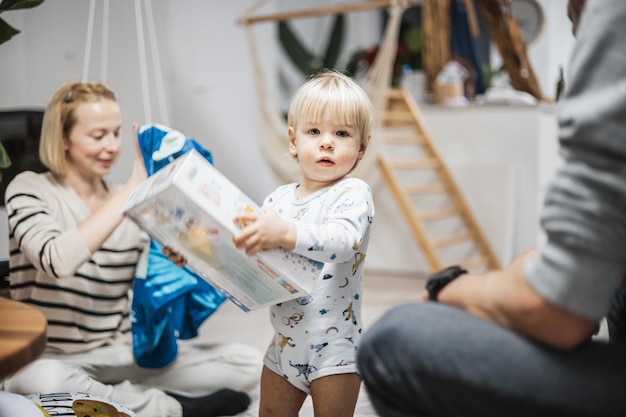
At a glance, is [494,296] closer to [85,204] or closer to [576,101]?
[576,101]

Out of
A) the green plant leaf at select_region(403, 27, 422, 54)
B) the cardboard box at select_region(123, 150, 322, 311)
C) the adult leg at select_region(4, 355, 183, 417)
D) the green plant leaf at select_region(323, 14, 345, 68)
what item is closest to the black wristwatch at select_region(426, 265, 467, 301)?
the cardboard box at select_region(123, 150, 322, 311)

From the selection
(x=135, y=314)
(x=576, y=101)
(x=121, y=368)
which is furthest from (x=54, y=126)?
(x=576, y=101)

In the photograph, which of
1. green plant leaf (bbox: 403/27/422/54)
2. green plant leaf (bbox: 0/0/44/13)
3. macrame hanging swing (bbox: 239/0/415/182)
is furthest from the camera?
green plant leaf (bbox: 403/27/422/54)

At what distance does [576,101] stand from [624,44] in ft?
0.24

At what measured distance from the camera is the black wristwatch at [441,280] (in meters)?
0.99

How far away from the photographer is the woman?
1.53 m

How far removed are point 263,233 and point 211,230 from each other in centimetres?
8

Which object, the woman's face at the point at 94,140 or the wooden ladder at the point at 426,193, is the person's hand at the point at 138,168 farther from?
the wooden ladder at the point at 426,193

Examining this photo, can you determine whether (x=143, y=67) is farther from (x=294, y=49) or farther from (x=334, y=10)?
(x=294, y=49)

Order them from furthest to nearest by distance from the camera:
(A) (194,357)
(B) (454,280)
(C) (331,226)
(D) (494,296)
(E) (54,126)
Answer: (A) (194,357) < (E) (54,126) < (C) (331,226) < (B) (454,280) < (D) (494,296)

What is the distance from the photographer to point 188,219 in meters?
1.08

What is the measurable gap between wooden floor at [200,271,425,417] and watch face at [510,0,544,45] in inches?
91.9

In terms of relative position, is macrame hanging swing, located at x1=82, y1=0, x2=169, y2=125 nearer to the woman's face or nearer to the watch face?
the woman's face

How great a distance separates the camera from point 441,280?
99cm
